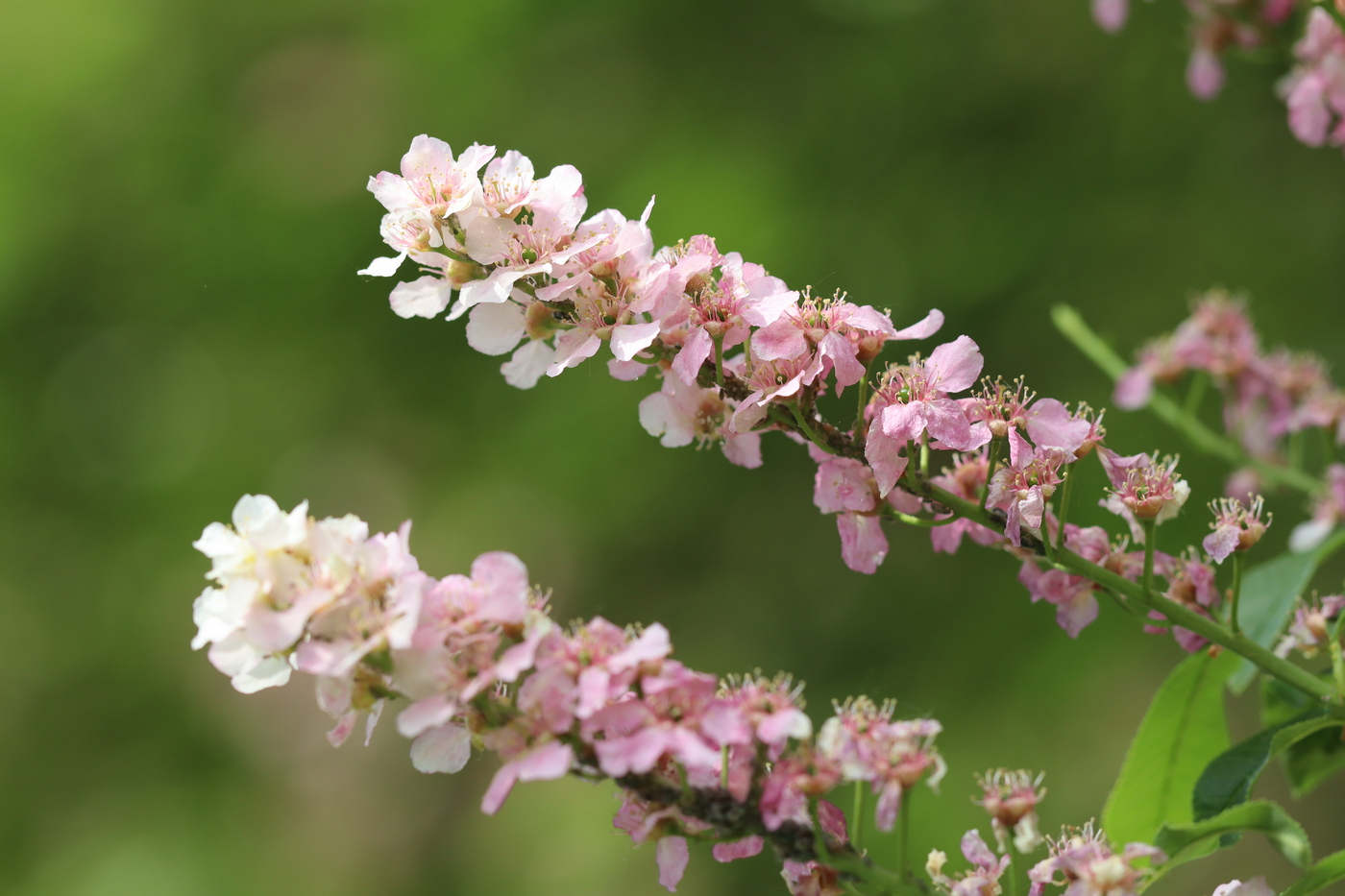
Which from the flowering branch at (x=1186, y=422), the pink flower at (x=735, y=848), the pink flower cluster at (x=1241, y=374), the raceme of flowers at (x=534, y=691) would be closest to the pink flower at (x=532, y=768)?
the raceme of flowers at (x=534, y=691)

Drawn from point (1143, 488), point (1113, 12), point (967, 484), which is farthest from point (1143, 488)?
point (1113, 12)

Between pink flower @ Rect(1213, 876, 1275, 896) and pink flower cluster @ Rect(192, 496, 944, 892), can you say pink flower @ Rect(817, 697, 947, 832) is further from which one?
pink flower @ Rect(1213, 876, 1275, 896)

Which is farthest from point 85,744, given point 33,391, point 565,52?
point 565,52

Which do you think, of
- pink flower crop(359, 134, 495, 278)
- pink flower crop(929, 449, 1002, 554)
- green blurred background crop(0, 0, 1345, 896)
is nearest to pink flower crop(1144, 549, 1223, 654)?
pink flower crop(929, 449, 1002, 554)

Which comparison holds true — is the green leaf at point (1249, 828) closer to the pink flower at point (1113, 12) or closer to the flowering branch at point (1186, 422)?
the flowering branch at point (1186, 422)

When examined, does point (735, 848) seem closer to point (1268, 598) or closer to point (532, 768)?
point (532, 768)

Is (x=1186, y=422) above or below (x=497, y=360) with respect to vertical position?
below
